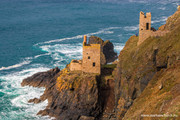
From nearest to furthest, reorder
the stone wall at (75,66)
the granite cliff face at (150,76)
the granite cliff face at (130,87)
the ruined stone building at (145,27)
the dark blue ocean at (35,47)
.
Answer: the granite cliff face at (150,76)
the granite cliff face at (130,87)
the ruined stone building at (145,27)
the stone wall at (75,66)
the dark blue ocean at (35,47)

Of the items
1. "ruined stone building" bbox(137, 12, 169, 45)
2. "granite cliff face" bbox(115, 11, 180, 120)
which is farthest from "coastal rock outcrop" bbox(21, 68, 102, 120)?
"ruined stone building" bbox(137, 12, 169, 45)

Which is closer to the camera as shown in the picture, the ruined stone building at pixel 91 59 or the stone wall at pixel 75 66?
the ruined stone building at pixel 91 59

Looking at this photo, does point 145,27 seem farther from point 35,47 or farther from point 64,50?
point 35,47

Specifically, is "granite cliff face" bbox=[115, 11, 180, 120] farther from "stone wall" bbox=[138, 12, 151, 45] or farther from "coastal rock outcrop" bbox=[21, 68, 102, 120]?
"coastal rock outcrop" bbox=[21, 68, 102, 120]

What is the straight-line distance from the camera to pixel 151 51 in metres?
59.3

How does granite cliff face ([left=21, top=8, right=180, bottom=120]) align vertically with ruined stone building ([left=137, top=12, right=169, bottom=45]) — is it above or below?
below

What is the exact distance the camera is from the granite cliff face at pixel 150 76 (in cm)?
4713

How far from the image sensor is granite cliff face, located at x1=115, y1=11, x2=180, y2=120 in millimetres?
47128

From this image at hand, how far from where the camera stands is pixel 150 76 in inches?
2272

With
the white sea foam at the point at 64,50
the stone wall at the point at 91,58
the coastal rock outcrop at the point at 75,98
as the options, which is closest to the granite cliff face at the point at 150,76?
the coastal rock outcrop at the point at 75,98

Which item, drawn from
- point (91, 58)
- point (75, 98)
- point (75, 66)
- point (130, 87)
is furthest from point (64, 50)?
point (130, 87)

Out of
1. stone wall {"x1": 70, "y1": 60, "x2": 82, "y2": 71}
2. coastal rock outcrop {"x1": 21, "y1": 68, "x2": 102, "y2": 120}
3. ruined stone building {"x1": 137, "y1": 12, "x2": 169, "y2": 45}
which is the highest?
ruined stone building {"x1": 137, "y1": 12, "x2": 169, "y2": 45}

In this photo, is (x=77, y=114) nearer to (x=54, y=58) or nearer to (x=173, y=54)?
(x=173, y=54)

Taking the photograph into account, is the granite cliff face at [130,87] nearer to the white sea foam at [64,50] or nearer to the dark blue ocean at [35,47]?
the dark blue ocean at [35,47]
